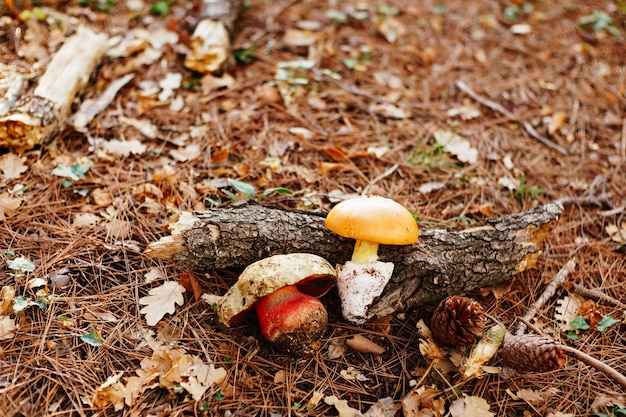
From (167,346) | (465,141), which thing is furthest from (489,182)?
(167,346)

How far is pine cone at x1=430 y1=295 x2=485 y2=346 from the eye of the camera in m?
2.29

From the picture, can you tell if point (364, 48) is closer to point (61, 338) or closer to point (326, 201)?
point (326, 201)

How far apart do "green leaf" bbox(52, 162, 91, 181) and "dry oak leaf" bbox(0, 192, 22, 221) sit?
319 mm

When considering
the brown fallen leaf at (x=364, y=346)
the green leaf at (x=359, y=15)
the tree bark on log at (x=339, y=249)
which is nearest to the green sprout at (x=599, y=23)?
the green leaf at (x=359, y=15)

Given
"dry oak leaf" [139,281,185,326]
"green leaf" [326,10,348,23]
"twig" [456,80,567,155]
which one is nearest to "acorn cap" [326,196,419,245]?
"dry oak leaf" [139,281,185,326]

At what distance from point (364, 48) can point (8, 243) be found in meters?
3.93

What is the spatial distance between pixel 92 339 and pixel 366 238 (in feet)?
4.83

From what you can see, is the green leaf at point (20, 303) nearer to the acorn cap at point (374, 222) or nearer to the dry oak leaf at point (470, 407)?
the acorn cap at point (374, 222)

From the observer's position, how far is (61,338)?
7.54 feet

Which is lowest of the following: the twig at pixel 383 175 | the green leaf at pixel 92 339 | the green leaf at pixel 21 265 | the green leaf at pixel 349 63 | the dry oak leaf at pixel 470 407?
the dry oak leaf at pixel 470 407

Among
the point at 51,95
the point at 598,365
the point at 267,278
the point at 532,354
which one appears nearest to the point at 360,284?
the point at 267,278

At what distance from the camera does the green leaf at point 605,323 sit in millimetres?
2637

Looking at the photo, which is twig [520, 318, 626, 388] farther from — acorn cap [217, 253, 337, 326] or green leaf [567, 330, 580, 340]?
acorn cap [217, 253, 337, 326]

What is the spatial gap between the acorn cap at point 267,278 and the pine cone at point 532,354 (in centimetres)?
98
